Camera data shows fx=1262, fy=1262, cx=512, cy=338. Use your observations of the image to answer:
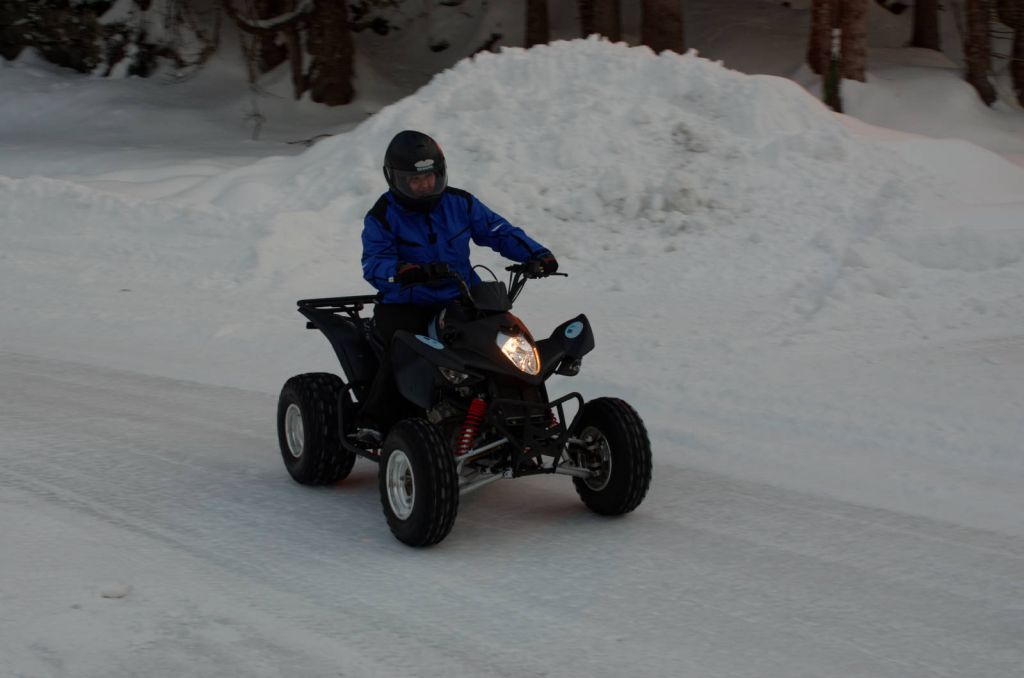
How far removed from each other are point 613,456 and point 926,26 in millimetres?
23581

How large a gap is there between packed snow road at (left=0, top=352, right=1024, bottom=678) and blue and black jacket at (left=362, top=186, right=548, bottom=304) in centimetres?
116

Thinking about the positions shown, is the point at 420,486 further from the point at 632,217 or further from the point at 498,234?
the point at 632,217

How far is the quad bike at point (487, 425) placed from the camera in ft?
19.1

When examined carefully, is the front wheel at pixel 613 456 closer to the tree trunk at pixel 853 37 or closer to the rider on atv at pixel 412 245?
Answer: the rider on atv at pixel 412 245

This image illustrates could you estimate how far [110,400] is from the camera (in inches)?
356

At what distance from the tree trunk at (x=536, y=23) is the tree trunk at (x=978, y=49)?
7500mm

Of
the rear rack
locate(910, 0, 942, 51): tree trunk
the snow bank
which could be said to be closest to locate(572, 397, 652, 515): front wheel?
the rear rack

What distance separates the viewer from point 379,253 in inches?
256

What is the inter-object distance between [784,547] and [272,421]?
3.93 m

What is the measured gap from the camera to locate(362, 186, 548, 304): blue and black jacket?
650cm

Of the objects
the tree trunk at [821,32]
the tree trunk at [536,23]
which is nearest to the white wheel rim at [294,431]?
the tree trunk at [821,32]

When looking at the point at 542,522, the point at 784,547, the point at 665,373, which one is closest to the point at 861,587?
the point at 784,547

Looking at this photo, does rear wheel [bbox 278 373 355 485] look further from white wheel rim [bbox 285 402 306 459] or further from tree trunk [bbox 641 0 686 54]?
tree trunk [bbox 641 0 686 54]

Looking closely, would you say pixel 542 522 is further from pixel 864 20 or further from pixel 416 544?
pixel 864 20
